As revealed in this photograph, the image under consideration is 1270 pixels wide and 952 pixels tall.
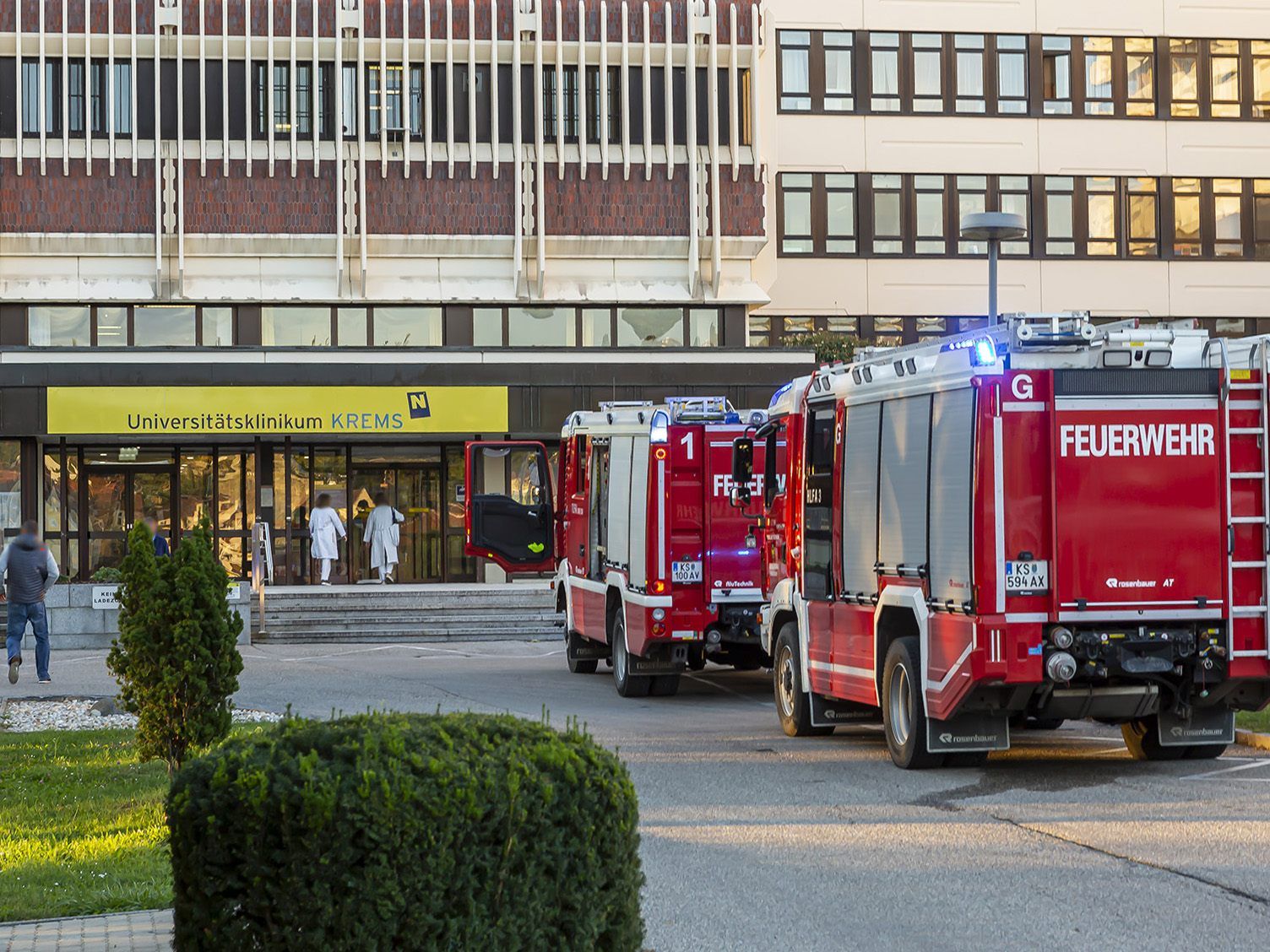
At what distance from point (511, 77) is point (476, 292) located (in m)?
4.12

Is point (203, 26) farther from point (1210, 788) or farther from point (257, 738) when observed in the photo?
point (257, 738)

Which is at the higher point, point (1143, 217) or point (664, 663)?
point (1143, 217)

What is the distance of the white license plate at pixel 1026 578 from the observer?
37.6ft

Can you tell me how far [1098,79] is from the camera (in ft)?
129

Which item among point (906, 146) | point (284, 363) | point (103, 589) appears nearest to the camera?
point (103, 589)

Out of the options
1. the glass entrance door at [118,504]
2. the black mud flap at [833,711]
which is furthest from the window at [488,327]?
the black mud flap at [833,711]

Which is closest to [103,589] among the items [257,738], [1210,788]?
[1210,788]

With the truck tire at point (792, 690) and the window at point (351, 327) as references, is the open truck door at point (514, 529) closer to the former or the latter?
the truck tire at point (792, 690)

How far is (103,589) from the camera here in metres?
26.7

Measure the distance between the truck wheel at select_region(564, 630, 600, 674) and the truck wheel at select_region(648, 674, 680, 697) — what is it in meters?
2.75

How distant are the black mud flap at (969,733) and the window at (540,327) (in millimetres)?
23359

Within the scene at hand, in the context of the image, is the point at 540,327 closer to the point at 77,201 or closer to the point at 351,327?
the point at 351,327

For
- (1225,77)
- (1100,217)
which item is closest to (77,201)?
(1100,217)

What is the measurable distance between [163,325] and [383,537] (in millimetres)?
5835
